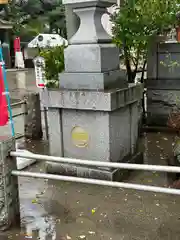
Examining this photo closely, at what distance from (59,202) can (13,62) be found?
79.5 feet

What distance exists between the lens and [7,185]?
12.5ft

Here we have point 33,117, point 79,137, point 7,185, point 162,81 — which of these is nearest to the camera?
point 7,185

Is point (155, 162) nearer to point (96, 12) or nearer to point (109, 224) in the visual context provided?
point (109, 224)

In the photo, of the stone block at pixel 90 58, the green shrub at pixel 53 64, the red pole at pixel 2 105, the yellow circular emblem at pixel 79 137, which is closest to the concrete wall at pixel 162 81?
the green shrub at pixel 53 64

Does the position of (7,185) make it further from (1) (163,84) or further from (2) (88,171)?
(1) (163,84)

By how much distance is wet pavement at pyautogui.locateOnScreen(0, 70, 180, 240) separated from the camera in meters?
3.76

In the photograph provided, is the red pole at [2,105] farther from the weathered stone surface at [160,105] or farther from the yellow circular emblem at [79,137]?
the weathered stone surface at [160,105]

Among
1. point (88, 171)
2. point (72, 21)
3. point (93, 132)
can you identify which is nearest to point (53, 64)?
point (72, 21)

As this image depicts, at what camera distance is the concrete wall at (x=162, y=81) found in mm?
7441

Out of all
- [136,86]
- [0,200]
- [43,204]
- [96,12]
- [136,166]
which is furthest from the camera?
[136,86]

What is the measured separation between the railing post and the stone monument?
1403mm

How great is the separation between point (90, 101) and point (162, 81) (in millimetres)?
3242

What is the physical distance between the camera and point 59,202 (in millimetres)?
4543

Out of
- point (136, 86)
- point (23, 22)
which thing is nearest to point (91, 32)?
point (136, 86)
